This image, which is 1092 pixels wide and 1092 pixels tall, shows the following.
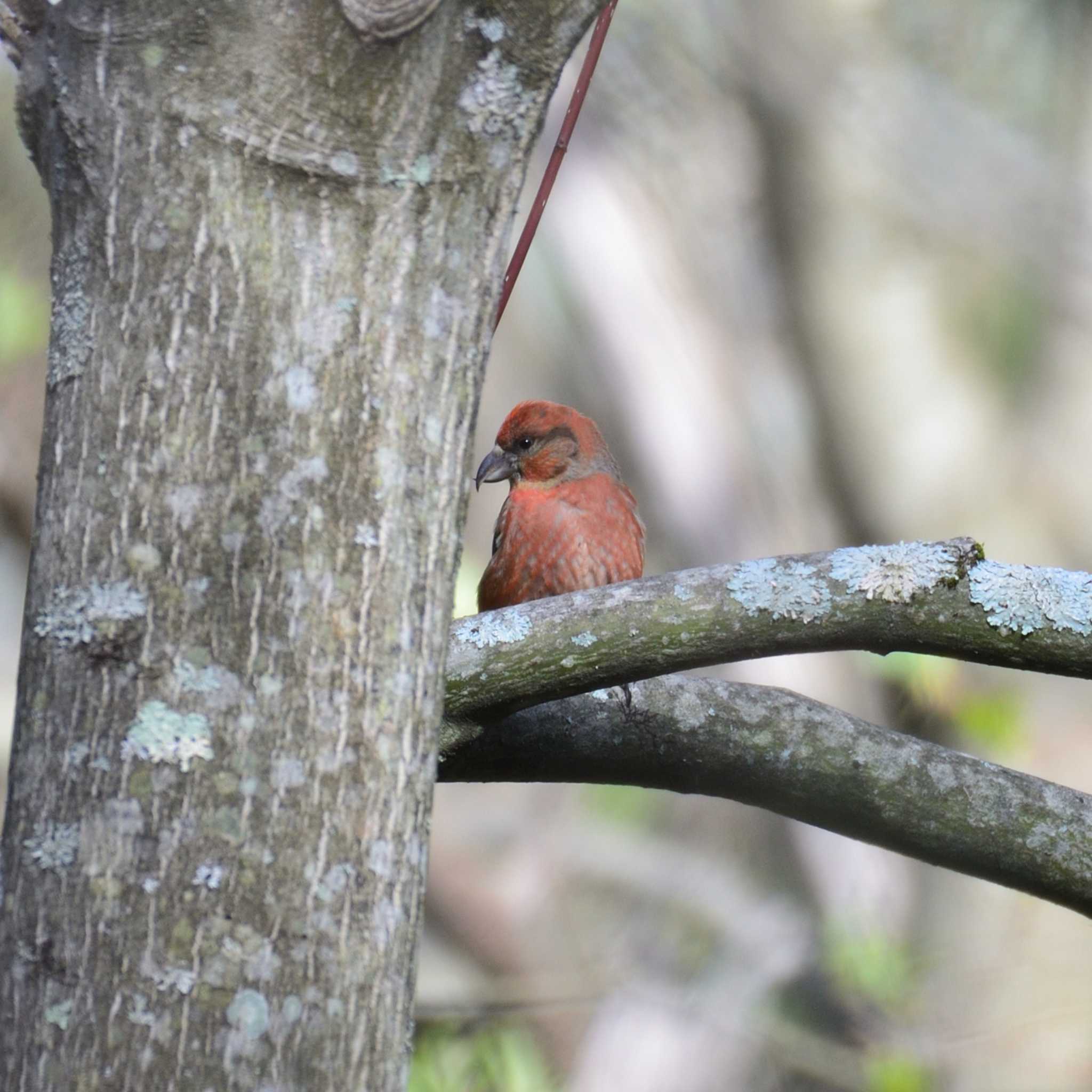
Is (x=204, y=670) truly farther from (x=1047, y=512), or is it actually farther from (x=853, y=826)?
(x=1047, y=512)

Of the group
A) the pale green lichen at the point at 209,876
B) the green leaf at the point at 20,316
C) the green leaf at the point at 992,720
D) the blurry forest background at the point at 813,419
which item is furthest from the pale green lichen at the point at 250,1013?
the green leaf at the point at 992,720

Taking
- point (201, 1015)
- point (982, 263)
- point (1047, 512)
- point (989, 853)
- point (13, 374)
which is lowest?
point (201, 1015)

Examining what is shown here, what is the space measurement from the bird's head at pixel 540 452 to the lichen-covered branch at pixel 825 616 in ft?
7.88

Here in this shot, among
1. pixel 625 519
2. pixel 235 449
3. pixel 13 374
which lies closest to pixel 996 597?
pixel 235 449

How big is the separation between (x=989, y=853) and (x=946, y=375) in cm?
624

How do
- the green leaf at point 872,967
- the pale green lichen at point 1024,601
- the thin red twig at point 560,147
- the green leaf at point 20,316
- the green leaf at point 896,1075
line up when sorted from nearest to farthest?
the pale green lichen at point 1024,601
the thin red twig at point 560,147
the green leaf at point 896,1075
the green leaf at point 20,316
the green leaf at point 872,967

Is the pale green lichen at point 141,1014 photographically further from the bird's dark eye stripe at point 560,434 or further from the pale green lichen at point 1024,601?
the bird's dark eye stripe at point 560,434

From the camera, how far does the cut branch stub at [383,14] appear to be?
1.46m

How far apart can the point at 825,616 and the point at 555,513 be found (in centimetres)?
227

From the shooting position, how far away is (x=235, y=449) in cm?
149

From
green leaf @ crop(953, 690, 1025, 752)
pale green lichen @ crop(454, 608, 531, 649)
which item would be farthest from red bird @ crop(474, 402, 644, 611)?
green leaf @ crop(953, 690, 1025, 752)

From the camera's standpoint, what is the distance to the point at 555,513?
414cm

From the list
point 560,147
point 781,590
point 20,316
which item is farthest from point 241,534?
point 20,316

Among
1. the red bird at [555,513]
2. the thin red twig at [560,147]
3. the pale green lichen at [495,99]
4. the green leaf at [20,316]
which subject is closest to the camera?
the pale green lichen at [495,99]
